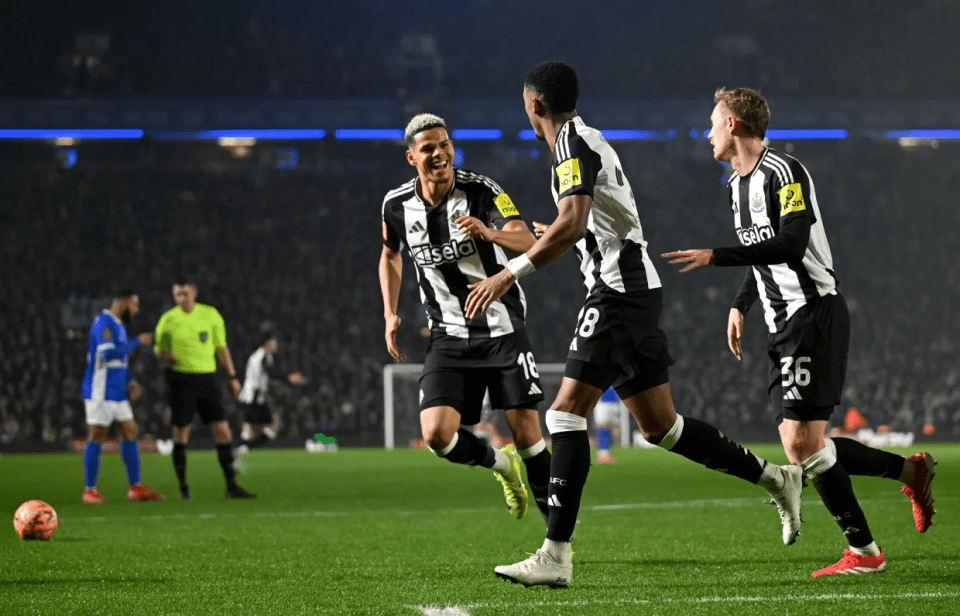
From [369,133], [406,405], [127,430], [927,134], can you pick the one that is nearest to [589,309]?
[127,430]

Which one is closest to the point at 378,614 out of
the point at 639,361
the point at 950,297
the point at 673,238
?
the point at 639,361

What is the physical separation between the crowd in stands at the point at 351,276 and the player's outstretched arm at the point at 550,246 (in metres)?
18.7

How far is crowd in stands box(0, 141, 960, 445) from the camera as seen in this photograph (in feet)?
Answer: 77.5

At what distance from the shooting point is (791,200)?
13.9 ft

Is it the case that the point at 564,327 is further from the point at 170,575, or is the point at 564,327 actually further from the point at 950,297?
the point at 170,575

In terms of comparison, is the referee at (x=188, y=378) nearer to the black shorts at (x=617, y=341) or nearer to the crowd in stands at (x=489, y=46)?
the black shorts at (x=617, y=341)

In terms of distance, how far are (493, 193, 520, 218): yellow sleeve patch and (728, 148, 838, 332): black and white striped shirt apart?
1042mm

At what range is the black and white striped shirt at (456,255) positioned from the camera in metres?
5.27

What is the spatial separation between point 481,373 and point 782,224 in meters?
1.72

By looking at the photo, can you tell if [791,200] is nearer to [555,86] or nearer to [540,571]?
[555,86]

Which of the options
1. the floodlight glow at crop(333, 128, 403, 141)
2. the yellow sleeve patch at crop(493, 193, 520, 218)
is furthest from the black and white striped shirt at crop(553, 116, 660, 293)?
the floodlight glow at crop(333, 128, 403, 141)

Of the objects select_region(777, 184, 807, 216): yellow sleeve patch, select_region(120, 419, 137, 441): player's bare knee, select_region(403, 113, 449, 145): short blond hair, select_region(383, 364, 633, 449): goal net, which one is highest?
select_region(403, 113, 449, 145): short blond hair

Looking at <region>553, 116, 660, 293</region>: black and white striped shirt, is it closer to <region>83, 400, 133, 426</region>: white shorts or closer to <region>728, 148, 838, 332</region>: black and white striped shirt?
<region>728, 148, 838, 332</region>: black and white striped shirt

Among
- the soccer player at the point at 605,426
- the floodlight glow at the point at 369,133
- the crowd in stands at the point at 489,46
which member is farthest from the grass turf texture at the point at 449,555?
the crowd in stands at the point at 489,46
